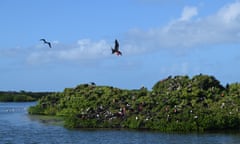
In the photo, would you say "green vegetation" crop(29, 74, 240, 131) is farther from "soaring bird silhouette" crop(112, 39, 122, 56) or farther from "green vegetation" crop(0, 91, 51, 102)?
"green vegetation" crop(0, 91, 51, 102)

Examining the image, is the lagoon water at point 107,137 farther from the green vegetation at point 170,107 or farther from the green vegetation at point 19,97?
the green vegetation at point 19,97

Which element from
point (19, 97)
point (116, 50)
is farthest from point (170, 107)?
point (19, 97)

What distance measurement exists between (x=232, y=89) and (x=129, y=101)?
27.2ft

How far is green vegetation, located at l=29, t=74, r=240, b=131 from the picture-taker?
127ft

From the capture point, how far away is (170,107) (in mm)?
41062

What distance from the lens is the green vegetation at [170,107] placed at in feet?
127

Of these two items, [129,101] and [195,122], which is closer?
[195,122]

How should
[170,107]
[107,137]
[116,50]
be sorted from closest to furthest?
[116,50] → [107,137] → [170,107]

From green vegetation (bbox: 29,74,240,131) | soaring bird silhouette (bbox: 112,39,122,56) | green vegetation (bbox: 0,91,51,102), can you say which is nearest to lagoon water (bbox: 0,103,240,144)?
green vegetation (bbox: 29,74,240,131)

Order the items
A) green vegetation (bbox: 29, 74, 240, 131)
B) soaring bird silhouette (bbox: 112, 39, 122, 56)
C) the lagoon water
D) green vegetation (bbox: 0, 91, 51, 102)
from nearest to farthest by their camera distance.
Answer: soaring bird silhouette (bbox: 112, 39, 122, 56)
the lagoon water
green vegetation (bbox: 29, 74, 240, 131)
green vegetation (bbox: 0, 91, 51, 102)

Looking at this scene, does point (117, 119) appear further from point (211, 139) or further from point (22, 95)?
point (22, 95)

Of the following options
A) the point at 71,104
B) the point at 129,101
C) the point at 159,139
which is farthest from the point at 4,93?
the point at 159,139

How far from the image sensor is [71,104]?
56562 mm

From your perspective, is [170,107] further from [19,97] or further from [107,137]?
[19,97]
